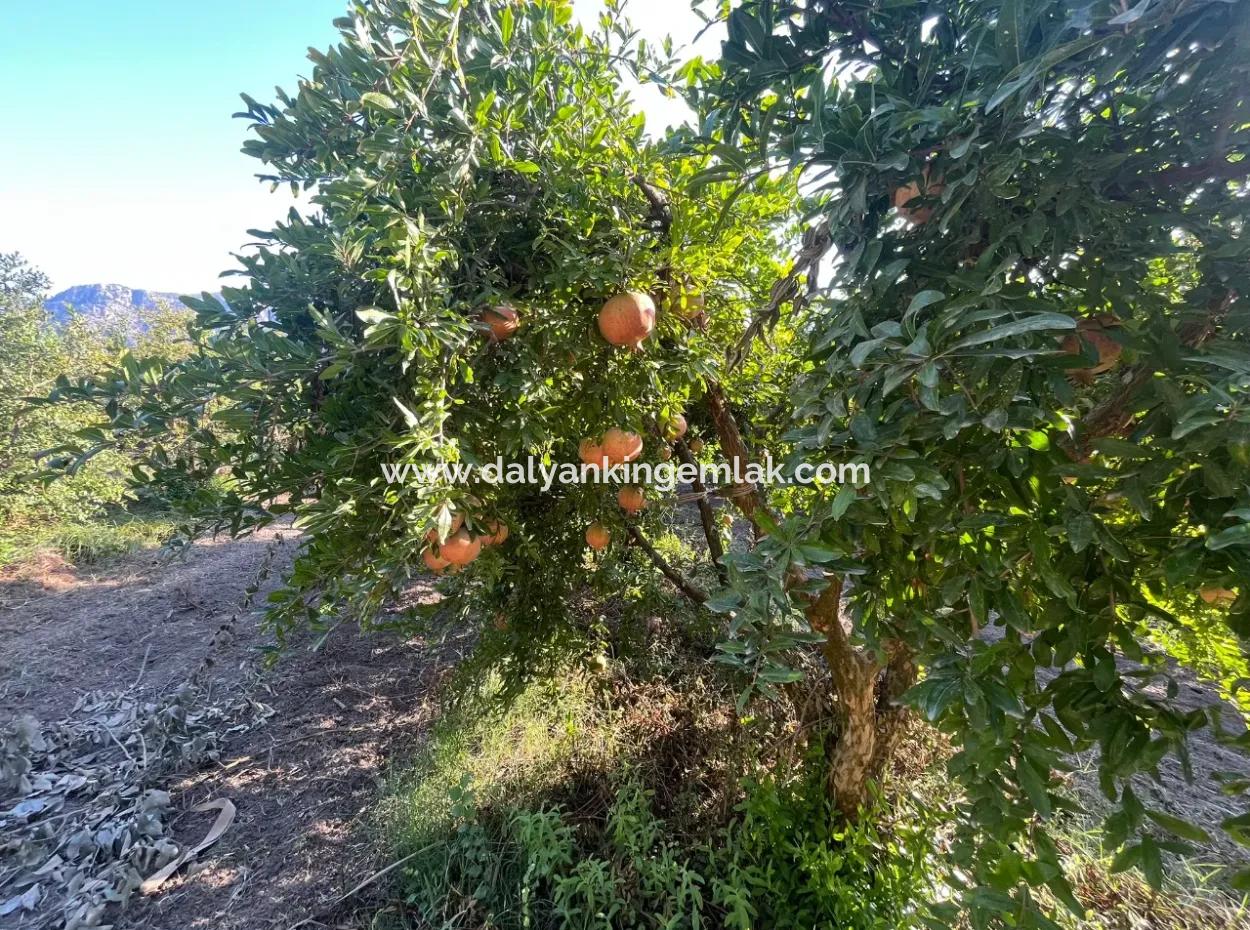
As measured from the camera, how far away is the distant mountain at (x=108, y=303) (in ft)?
32.6

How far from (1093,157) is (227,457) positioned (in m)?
1.50

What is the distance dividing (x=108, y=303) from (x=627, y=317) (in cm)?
1798

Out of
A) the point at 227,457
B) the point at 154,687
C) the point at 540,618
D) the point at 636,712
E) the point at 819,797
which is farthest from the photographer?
the point at 154,687


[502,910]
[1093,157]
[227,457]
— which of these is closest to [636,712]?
[502,910]

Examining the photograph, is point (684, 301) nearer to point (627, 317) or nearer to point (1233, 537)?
point (627, 317)

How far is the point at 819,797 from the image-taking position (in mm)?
1836

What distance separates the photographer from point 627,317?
1.18 m

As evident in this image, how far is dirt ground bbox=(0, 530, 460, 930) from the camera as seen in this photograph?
1887 mm

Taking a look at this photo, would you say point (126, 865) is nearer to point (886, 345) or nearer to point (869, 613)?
point (869, 613)

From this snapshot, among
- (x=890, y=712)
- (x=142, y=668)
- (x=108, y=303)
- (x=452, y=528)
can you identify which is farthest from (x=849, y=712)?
(x=108, y=303)

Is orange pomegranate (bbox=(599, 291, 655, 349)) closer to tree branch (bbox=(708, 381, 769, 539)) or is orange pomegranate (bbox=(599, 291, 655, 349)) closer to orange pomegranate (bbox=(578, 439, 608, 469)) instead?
orange pomegranate (bbox=(578, 439, 608, 469))

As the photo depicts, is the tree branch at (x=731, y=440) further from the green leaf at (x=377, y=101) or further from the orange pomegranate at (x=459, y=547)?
the green leaf at (x=377, y=101)

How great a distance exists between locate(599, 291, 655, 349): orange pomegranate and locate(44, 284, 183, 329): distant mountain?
26.5 feet

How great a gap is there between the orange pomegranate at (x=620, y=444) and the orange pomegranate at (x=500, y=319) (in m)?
0.38
